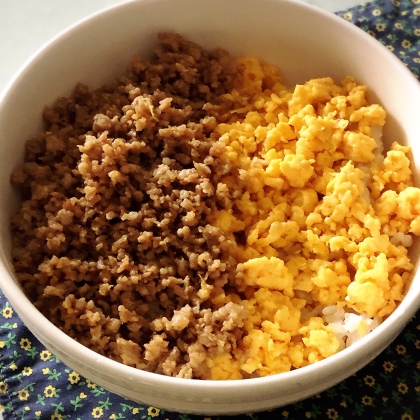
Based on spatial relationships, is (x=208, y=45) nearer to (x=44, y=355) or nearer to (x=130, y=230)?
(x=130, y=230)

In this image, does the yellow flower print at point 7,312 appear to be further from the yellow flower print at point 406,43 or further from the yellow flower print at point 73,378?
the yellow flower print at point 406,43

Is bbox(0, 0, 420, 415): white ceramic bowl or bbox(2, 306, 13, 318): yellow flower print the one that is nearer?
bbox(0, 0, 420, 415): white ceramic bowl

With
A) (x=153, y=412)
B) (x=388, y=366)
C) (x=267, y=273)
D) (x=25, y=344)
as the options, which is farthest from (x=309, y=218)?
(x=25, y=344)

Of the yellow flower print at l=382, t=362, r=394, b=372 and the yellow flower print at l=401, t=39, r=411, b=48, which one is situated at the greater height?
the yellow flower print at l=401, t=39, r=411, b=48

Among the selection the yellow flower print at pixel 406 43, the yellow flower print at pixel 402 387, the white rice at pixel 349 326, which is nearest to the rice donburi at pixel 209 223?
the white rice at pixel 349 326

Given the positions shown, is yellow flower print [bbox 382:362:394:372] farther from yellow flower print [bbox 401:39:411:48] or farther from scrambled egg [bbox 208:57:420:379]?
yellow flower print [bbox 401:39:411:48]

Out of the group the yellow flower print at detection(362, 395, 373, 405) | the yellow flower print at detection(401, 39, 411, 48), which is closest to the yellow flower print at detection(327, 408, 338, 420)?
the yellow flower print at detection(362, 395, 373, 405)
